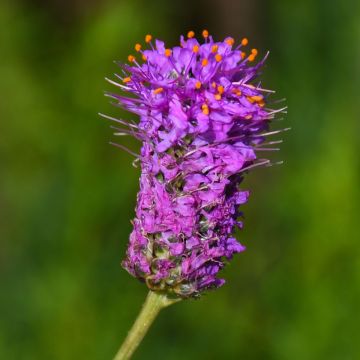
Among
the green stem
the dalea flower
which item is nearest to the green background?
the green stem

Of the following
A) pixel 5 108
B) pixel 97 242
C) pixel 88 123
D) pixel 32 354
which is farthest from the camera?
pixel 5 108

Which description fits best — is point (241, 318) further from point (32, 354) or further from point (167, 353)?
point (32, 354)

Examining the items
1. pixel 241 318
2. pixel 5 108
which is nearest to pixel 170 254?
pixel 241 318

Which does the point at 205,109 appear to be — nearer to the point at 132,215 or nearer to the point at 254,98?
the point at 254,98

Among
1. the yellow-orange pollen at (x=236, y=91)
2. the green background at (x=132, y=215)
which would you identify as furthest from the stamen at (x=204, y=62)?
the green background at (x=132, y=215)

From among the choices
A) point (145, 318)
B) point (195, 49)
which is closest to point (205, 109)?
point (195, 49)

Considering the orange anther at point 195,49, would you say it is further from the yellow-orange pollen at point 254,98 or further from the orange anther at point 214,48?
the yellow-orange pollen at point 254,98
